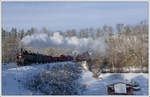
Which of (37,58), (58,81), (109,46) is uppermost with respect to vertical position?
(109,46)

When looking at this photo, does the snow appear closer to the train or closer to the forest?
the forest

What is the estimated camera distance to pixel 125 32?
441 centimetres

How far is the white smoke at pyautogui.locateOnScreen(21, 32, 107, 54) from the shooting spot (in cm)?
443

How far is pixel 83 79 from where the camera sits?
4441mm

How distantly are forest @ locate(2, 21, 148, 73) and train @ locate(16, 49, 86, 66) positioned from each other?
5 cm

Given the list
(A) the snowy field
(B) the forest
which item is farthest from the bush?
(B) the forest

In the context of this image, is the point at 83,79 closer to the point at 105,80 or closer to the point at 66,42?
the point at 105,80

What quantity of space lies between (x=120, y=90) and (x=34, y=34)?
45.1 inches

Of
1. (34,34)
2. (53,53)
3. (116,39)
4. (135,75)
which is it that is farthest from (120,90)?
(34,34)

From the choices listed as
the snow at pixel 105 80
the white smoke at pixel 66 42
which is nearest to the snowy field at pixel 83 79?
the snow at pixel 105 80

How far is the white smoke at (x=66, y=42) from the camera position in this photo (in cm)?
443

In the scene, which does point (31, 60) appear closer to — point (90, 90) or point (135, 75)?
point (90, 90)

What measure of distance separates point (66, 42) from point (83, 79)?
1.51ft

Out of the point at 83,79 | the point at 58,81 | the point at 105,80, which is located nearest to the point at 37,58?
the point at 58,81
